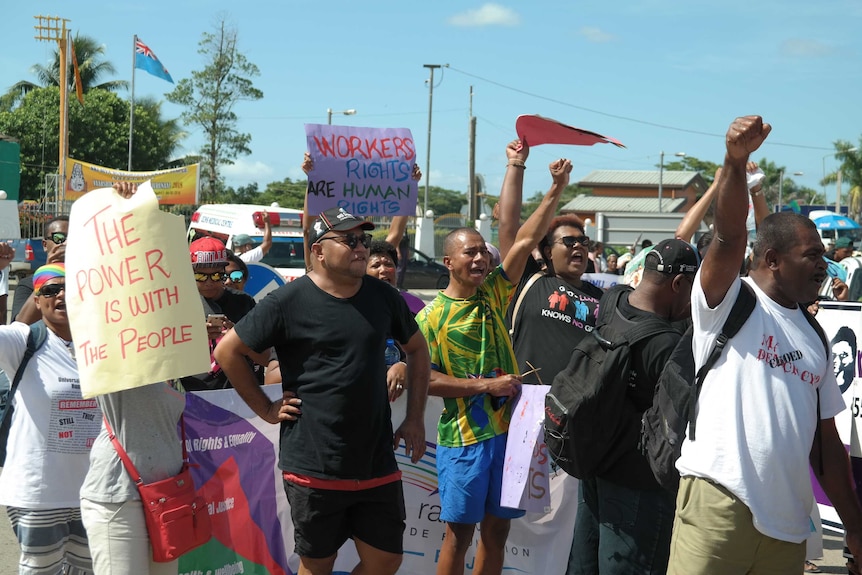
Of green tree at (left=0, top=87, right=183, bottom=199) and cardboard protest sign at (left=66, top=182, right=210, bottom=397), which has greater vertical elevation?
green tree at (left=0, top=87, right=183, bottom=199)

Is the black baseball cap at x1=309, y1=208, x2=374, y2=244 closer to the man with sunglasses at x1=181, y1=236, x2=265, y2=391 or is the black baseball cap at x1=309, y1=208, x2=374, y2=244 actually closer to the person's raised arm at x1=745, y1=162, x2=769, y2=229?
the man with sunglasses at x1=181, y1=236, x2=265, y2=391

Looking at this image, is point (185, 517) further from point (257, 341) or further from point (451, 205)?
point (451, 205)

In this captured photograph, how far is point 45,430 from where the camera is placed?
13.5ft

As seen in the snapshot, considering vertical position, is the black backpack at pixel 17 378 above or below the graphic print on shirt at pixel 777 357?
below

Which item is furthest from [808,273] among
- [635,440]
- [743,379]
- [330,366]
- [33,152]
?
[33,152]

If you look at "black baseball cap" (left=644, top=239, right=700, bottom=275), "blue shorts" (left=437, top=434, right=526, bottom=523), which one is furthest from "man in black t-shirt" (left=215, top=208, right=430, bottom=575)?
"black baseball cap" (left=644, top=239, right=700, bottom=275)

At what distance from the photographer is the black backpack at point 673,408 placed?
3.29 metres

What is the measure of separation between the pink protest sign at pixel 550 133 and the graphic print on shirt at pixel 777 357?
85.3 inches

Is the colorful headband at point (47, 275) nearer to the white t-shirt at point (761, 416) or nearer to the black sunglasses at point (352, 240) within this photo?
the black sunglasses at point (352, 240)

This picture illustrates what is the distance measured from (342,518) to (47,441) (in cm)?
130

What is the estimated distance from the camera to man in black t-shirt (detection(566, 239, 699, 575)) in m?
3.80

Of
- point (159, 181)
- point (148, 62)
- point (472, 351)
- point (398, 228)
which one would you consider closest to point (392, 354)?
point (472, 351)

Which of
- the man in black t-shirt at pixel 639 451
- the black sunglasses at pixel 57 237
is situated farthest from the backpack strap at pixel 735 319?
the black sunglasses at pixel 57 237

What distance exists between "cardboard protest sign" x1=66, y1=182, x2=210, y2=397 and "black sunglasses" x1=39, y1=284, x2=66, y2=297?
61 centimetres
